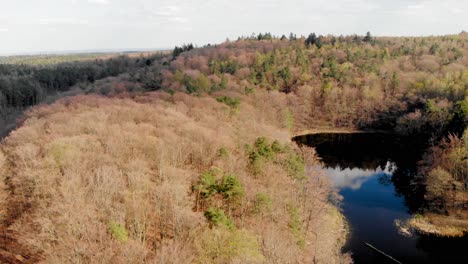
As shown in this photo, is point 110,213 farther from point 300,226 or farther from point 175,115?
point 175,115

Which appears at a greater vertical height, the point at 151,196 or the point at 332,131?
the point at 151,196

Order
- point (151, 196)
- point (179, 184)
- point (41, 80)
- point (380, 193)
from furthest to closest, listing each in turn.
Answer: point (41, 80), point (380, 193), point (151, 196), point (179, 184)

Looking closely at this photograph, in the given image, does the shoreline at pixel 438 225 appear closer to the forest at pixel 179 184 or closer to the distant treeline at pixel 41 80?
the forest at pixel 179 184

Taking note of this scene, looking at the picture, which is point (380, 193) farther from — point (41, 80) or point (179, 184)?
point (41, 80)

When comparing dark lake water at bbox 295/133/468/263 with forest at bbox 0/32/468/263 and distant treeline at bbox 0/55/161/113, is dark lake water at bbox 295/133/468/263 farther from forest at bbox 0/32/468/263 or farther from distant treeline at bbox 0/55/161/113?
distant treeline at bbox 0/55/161/113

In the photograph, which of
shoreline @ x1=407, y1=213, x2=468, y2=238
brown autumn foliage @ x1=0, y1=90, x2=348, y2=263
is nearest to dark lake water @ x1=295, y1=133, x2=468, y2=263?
shoreline @ x1=407, y1=213, x2=468, y2=238

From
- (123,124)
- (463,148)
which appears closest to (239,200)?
(123,124)

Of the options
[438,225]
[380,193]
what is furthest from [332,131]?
[438,225]
